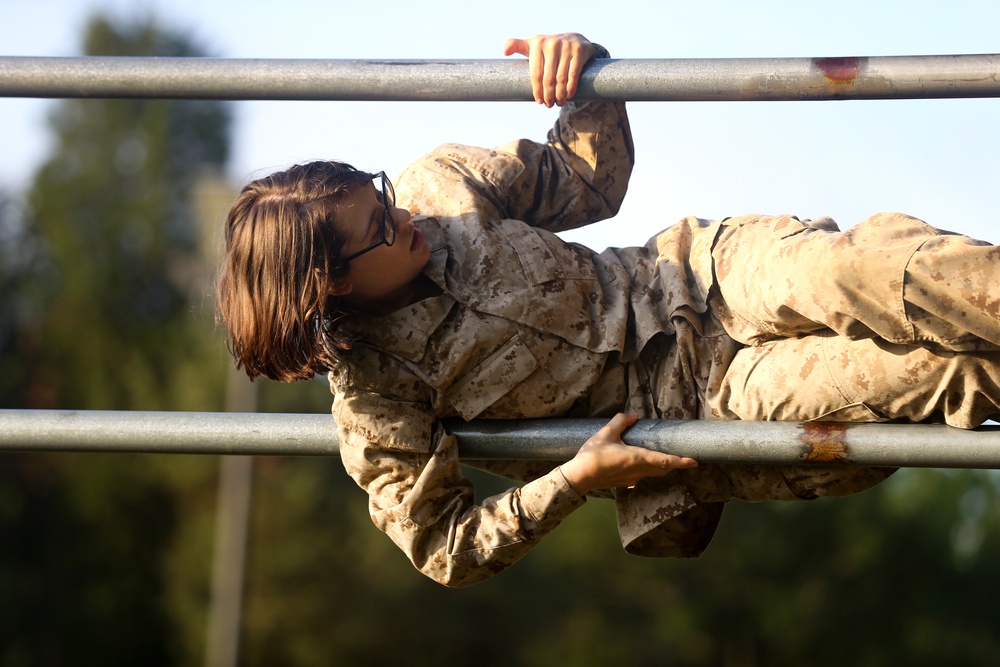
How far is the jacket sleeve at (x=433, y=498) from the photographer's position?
2168mm

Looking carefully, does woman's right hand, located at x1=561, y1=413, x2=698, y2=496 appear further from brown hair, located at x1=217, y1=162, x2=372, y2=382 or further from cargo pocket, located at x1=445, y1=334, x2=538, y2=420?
brown hair, located at x1=217, y1=162, x2=372, y2=382

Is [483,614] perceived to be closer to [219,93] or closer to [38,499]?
[38,499]

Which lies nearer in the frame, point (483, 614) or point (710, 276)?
point (710, 276)

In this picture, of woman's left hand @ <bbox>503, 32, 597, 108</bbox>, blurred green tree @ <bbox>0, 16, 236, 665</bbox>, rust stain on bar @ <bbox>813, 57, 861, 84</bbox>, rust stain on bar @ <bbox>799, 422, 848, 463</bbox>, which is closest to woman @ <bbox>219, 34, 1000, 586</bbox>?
woman's left hand @ <bbox>503, 32, 597, 108</bbox>

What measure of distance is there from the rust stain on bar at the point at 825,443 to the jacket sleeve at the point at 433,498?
1.50 ft

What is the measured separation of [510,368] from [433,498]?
0.30m

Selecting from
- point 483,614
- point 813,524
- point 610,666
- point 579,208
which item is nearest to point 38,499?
point 483,614

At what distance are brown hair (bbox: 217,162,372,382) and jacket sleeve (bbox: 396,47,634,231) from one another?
0.27m

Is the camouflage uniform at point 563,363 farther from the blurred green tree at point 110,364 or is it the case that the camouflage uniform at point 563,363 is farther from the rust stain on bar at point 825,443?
the blurred green tree at point 110,364

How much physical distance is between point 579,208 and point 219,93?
895mm

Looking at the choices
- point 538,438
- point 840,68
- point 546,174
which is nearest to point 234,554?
point 546,174

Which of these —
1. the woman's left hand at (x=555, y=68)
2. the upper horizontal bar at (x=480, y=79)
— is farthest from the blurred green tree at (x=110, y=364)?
the woman's left hand at (x=555, y=68)

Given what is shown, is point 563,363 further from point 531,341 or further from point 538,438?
point 538,438

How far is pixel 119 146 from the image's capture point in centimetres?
2886
